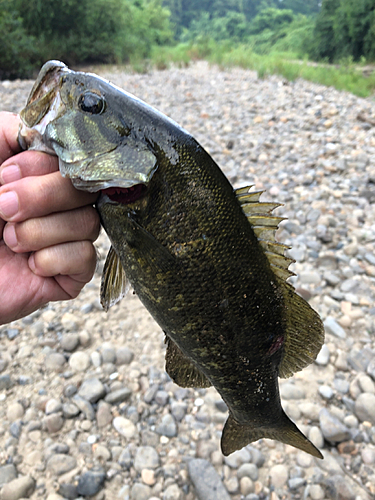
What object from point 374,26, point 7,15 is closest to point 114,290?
point 7,15

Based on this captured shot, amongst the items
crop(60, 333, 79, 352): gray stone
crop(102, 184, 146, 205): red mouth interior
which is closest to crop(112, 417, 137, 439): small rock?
crop(60, 333, 79, 352): gray stone

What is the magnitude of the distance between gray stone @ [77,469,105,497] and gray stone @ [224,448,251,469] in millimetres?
861

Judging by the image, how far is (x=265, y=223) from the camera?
1460 millimetres

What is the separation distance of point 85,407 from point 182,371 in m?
1.45

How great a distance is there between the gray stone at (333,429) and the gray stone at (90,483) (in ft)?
5.26

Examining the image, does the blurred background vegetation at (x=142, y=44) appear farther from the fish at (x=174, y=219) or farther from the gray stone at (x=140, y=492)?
the gray stone at (x=140, y=492)

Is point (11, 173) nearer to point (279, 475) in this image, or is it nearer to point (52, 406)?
point (52, 406)

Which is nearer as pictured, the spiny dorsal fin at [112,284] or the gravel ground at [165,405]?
the spiny dorsal fin at [112,284]

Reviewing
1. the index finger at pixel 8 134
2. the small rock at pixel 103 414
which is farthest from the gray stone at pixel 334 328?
the index finger at pixel 8 134

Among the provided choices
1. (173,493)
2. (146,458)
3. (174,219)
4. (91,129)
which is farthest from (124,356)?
(91,129)

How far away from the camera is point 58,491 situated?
2.33m

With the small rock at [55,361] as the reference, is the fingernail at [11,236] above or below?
above

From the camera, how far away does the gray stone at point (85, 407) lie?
9.14 ft

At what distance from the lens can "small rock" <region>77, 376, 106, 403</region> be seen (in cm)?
287
